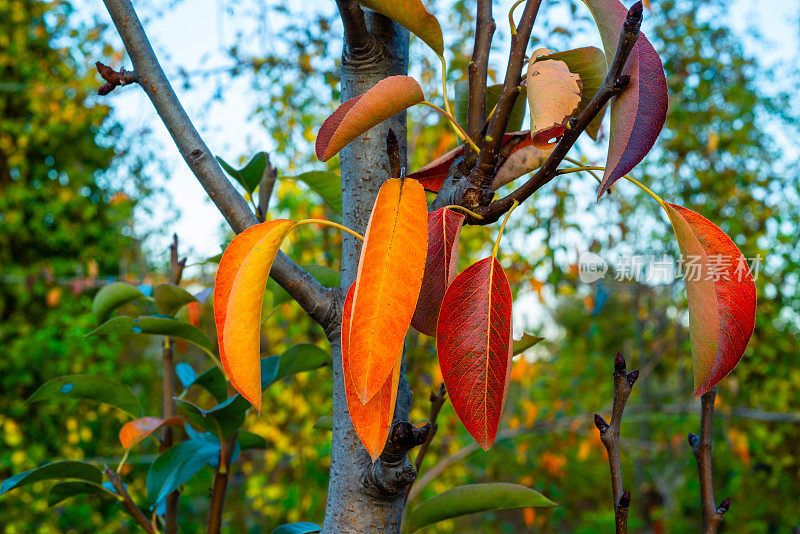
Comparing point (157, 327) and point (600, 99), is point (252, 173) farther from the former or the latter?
point (600, 99)

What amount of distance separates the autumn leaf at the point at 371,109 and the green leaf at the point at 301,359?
37 centimetres

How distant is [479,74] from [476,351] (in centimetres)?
24

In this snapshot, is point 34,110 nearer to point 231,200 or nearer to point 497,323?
point 231,200

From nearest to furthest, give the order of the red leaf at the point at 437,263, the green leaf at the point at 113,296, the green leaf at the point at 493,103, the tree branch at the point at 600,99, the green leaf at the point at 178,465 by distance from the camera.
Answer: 1. the tree branch at the point at 600,99
2. the red leaf at the point at 437,263
3. the green leaf at the point at 493,103
4. the green leaf at the point at 178,465
5. the green leaf at the point at 113,296

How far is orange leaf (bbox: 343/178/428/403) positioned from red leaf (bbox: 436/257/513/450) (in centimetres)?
6

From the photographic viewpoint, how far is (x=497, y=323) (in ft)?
1.22

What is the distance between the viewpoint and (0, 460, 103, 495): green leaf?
0.61 meters

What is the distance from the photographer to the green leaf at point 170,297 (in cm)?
69

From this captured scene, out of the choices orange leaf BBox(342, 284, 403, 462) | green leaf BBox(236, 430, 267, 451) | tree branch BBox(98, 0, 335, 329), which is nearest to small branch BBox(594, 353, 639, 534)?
orange leaf BBox(342, 284, 403, 462)

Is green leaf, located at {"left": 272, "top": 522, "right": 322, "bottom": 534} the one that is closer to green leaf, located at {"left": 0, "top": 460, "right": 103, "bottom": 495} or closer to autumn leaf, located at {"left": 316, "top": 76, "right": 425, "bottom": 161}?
green leaf, located at {"left": 0, "top": 460, "right": 103, "bottom": 495}

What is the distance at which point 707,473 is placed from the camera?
0.45m

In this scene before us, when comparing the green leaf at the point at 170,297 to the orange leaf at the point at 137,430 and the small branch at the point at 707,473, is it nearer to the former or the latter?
the orange leaf at the point at 137,430

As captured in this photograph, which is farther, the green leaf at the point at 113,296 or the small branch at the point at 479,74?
the green leaf at the point at 113,296

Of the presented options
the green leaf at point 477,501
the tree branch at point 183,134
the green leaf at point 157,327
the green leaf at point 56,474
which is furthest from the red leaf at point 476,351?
the green leaf at point 56,474
